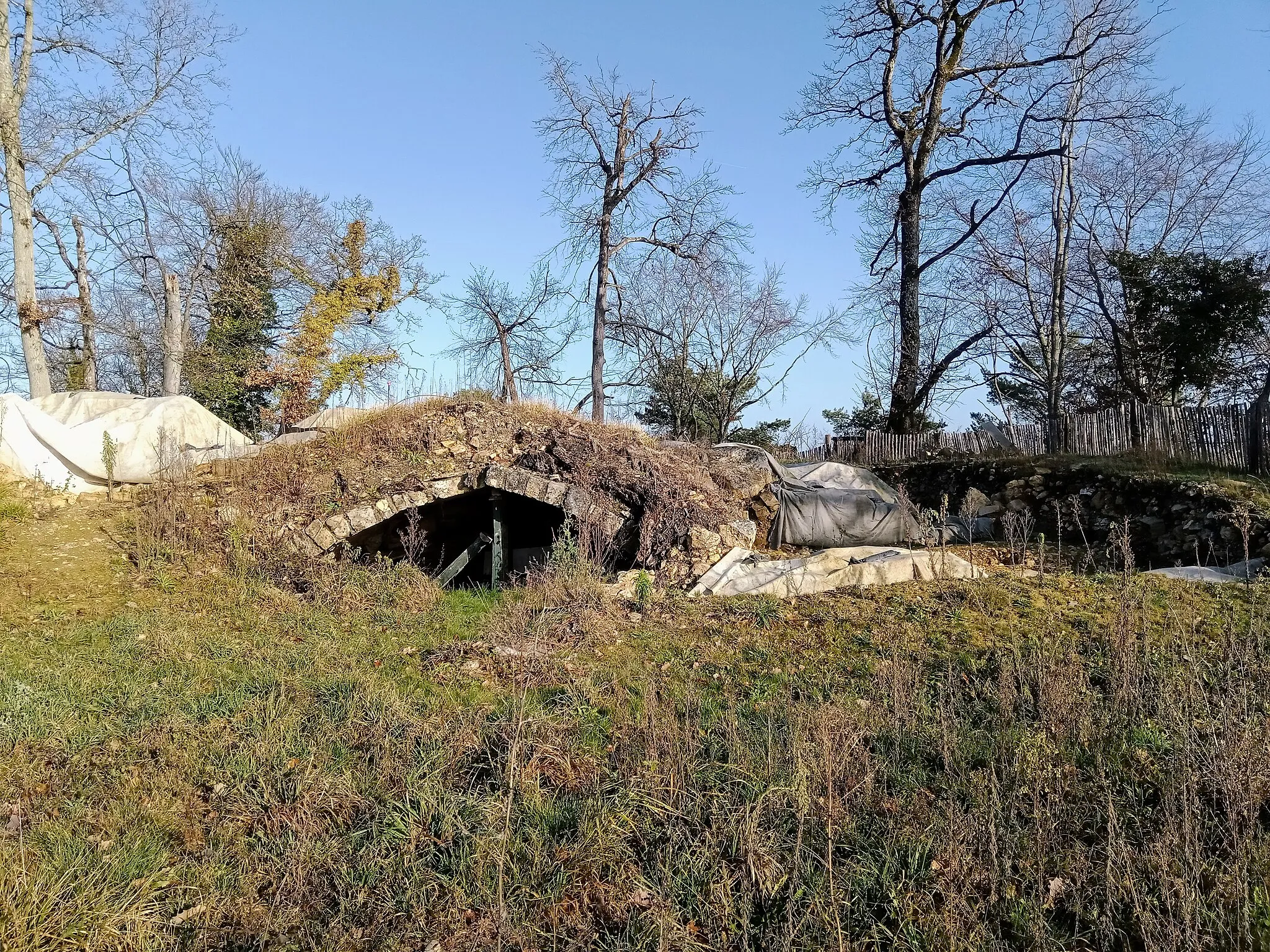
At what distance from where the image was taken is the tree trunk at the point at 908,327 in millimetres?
18641

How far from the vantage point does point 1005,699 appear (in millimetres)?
5250

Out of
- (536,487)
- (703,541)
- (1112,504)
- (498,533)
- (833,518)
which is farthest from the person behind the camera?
(1112,504)

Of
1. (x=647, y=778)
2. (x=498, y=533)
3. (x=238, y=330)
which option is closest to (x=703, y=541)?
(x=498, y=533)

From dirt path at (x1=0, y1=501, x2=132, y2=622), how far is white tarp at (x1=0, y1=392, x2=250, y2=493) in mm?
869

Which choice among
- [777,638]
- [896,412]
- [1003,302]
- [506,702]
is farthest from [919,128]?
[506,702]

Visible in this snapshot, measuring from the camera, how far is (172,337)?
793 inches

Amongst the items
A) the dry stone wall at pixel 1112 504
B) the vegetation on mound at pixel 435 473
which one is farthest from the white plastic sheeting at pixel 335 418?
the dry stone wall at pixel 1112 504

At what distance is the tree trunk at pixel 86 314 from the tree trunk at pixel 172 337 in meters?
1.63

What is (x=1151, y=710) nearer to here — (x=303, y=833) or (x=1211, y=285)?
(x=303, y=833)

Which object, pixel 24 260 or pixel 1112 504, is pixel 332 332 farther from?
pixel 1112 504

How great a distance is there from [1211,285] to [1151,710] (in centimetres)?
1407

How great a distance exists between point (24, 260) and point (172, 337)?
6.06 metres

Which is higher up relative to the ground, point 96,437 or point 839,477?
point 96,437

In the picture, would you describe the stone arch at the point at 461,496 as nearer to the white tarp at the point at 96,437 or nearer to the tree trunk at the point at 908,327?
the white tarp at the point at 96,437
